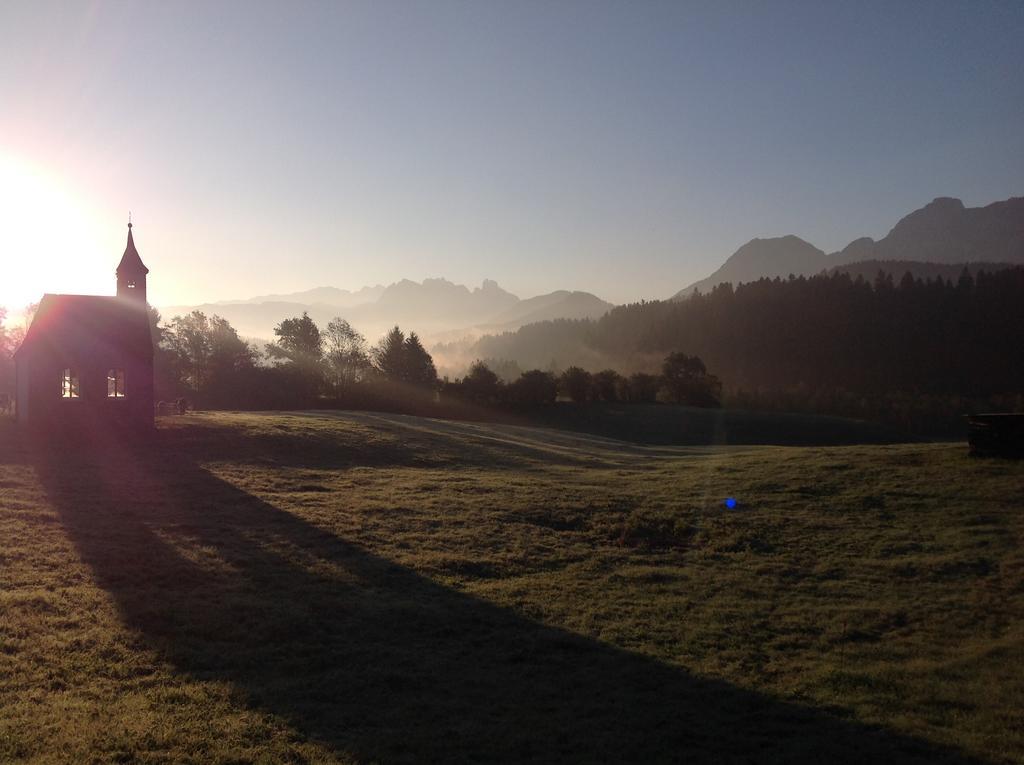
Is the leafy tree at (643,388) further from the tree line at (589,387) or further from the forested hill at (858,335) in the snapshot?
the forested hill at (858,335)

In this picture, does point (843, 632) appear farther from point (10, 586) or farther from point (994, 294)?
point (994, 294)

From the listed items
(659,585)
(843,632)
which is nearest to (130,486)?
(659,585)

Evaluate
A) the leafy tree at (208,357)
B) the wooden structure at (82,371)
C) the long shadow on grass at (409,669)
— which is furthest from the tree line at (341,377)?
the long shadow on grass at (409,669)

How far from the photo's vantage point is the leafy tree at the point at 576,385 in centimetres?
9000

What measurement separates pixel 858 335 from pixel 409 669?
151859 mm

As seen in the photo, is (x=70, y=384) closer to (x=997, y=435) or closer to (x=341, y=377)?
(x=997, y=435)

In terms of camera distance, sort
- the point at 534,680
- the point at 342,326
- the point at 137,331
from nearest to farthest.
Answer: the point at 534,680 → the point at 137,331 → the point at 342,326

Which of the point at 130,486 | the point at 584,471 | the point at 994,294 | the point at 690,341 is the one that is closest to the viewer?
the point at 130,486

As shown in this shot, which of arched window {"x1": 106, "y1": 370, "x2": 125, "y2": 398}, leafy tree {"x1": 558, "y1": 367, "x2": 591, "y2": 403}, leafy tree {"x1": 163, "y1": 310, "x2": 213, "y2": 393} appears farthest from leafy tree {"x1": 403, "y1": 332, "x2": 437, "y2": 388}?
arched window {"x1": 106, "y1": 370, "x2": 125, "y2": 398}

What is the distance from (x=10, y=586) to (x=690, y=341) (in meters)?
165

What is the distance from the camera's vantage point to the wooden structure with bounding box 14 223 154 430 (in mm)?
34406

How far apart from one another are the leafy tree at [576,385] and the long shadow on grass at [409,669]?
73.6m

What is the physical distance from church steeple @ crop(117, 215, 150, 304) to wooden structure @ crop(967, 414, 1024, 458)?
A: 128 feet

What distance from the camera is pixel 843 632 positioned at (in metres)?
12.3
